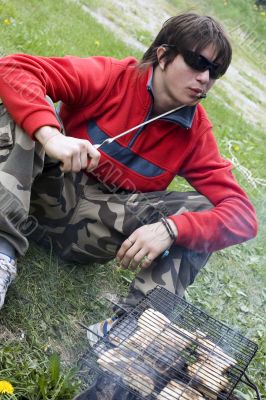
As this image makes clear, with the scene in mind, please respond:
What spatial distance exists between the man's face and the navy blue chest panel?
298mm

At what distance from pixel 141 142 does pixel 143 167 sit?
0.37 ft

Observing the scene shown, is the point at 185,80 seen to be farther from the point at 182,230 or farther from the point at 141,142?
the point at 182,230

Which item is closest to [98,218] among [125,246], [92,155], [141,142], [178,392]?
[125,246]

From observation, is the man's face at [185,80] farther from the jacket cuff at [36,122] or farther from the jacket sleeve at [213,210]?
the jacket cuff at [36,122]

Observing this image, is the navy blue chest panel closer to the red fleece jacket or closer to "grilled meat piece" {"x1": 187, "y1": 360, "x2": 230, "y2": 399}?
the red fleece jacket

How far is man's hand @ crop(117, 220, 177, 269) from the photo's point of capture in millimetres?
2096

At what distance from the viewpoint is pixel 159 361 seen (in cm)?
166

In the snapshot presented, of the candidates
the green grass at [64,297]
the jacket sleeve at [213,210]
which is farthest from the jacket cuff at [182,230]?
the green grass at [64,297]

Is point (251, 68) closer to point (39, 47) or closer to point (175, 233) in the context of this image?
point (39, 47)

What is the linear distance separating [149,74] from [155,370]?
127cm

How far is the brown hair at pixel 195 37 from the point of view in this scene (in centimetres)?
220

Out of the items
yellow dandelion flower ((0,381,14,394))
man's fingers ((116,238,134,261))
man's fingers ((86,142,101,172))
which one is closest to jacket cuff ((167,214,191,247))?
man's fingers ((116,238,134,261))

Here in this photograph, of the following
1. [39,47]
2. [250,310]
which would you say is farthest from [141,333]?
[39,47]

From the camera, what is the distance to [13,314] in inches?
82.4
